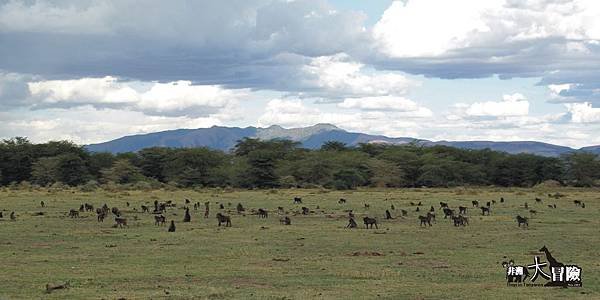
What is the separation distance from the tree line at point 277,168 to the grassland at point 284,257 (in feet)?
194

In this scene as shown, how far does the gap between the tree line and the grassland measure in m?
59.1

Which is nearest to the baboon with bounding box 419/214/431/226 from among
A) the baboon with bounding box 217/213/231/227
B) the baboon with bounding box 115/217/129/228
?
the baboon with bounding box 217/213/231/227

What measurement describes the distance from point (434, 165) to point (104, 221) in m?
74.8

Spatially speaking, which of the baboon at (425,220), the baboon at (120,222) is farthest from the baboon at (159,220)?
the baboon at (425,220)

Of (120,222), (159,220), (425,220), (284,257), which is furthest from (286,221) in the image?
(284,257)

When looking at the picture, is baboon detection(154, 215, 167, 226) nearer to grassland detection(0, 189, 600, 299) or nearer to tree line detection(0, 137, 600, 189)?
grassland detection(0, 189, 600, 299)

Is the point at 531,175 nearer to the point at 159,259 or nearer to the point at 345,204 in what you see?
the point at 345,204

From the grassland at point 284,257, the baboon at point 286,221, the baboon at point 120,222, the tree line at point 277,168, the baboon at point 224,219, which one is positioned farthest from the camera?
the tree line at point 277,168

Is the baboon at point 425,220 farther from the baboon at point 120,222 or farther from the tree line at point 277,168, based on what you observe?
the tree line at point 277,168

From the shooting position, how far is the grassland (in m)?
18.4

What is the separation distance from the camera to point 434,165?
109 metres

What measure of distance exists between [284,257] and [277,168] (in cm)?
7959

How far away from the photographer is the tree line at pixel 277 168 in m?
103

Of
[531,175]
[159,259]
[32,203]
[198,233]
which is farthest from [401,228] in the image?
[531,175]
